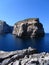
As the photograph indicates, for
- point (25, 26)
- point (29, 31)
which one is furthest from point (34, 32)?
point (25, 26)

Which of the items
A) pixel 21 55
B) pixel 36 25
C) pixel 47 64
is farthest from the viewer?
pixel 36 25

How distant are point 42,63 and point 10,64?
13.7 feet

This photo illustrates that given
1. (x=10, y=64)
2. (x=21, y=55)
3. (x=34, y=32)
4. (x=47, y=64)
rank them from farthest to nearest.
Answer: (x=34, y=32) → (x=21, y=55) → (x=10, y=64) → (x=47, y=64)

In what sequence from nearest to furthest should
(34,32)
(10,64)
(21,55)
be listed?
1. (10,64)
2. (21,55)
3. (34,32)

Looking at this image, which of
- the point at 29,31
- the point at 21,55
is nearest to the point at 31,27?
the point at 29,31

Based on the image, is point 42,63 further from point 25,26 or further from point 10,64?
point 25,26

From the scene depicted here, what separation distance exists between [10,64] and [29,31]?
117512mm

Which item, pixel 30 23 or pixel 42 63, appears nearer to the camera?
pixel 42 63

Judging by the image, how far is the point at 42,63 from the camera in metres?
18.7

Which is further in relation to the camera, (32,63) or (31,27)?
(31,27)

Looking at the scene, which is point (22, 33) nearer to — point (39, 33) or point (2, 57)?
point (39, 33)

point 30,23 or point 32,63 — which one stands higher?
point 30,23

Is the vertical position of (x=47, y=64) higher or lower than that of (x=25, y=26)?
lower

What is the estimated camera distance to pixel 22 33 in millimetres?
135500
